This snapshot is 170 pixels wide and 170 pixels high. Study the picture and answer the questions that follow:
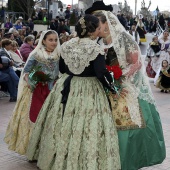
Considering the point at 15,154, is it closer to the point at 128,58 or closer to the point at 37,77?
the point at 37,77

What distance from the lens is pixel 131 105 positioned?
420 cm

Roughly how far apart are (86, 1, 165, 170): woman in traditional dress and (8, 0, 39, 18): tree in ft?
82.7

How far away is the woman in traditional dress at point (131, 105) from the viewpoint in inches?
162

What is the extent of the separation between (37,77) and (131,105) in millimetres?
1198

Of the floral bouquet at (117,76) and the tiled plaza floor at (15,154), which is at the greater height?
the floral bouquet at (117,76)

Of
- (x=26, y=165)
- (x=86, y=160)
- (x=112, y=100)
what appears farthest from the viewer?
(x=26, y=165)

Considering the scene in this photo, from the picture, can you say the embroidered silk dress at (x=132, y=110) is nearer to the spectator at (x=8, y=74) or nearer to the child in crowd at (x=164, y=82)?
the spectator at (x=8, y=74)

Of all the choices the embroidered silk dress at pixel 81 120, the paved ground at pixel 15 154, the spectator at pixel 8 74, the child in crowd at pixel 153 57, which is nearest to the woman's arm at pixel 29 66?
the embroidered silk dress at pixel 81 120

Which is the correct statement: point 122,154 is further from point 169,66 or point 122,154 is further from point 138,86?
point 169,66

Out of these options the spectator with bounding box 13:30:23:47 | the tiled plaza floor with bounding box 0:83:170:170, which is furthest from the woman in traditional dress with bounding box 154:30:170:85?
the spectator with bounding box 13:30:23:47

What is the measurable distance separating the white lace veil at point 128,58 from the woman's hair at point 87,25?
0.35m

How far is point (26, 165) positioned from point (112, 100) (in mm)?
1298

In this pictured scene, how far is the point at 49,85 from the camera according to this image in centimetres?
483

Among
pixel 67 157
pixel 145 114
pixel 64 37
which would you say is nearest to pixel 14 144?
pixel 67 157
